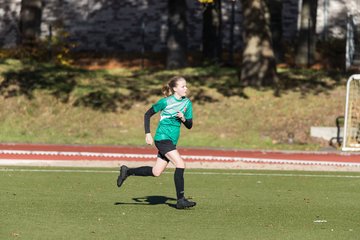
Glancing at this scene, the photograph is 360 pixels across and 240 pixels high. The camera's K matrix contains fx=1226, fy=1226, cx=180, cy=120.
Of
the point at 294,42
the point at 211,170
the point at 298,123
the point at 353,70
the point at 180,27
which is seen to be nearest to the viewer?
the point at 211,170

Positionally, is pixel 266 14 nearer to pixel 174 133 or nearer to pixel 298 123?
pixel 298 123

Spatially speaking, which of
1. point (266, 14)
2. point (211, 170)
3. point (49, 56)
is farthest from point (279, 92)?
point (211, 170)

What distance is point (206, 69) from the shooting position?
39875 mm

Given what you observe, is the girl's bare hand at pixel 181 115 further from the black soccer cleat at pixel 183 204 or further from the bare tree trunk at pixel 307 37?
the bare tree trunk at pixel 307 37

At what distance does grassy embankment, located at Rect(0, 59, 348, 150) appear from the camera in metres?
33.3

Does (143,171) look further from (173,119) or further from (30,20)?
(30,20)

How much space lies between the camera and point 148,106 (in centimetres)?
3597

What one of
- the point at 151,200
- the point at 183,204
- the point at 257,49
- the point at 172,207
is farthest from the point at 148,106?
the point at 183,204

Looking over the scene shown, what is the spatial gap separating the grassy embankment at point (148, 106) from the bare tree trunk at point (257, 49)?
471mm

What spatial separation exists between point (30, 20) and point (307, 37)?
32.7ft

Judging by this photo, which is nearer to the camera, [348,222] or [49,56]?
[348,222]

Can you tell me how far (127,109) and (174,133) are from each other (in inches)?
784

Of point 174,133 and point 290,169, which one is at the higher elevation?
point 174,133

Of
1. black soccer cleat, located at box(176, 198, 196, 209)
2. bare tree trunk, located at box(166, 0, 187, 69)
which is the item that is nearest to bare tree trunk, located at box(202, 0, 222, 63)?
bare tree trunk, located at box(166, 0, 187, 69)
